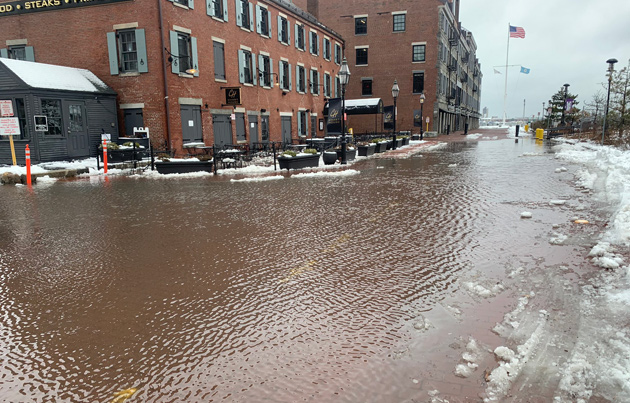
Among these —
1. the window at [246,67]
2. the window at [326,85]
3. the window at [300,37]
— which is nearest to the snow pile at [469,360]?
the window at [246,67]

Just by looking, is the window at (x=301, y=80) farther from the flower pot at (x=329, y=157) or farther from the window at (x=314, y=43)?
the flower pot at (x=329, y=157)

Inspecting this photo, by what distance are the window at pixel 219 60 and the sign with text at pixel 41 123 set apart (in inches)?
357

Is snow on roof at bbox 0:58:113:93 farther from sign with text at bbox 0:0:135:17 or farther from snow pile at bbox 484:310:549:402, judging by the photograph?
snow pile at bbox 484:310:549:402

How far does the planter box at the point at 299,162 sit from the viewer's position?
15945 millimetres

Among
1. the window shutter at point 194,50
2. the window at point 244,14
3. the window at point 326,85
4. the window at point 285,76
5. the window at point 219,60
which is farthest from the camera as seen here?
the window at point 326,85

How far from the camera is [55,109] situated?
18.4 meters

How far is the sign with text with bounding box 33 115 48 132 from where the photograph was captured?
668 inches

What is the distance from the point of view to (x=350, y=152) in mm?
19469

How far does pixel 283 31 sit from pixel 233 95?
1013 cm

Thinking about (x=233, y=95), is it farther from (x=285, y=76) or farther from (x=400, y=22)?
(x=400, y=22)

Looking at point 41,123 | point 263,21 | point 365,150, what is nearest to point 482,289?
point 41,123

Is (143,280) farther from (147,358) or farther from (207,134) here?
(207,134)

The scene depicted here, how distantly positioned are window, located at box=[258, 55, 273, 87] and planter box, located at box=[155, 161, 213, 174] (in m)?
13.2

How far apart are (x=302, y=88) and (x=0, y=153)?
21423 mm
